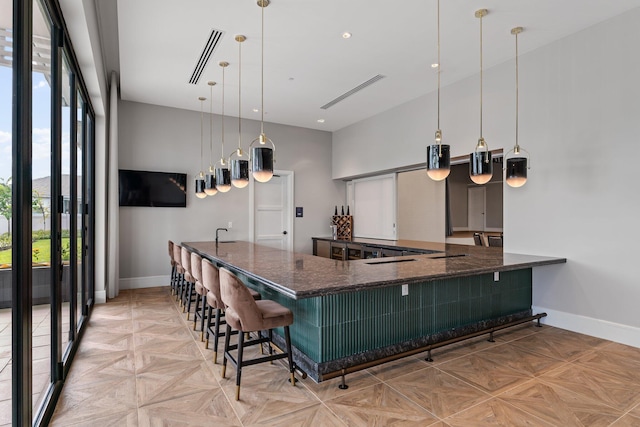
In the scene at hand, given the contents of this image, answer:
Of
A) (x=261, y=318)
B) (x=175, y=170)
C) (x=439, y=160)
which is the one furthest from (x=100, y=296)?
(x=439, y=160)

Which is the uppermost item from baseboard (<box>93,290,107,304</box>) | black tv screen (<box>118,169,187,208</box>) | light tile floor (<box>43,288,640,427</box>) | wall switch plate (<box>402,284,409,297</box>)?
black tv screen (<box>118,169,187,208</box>)

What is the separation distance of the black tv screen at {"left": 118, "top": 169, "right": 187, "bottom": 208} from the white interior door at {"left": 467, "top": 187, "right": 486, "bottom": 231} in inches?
267

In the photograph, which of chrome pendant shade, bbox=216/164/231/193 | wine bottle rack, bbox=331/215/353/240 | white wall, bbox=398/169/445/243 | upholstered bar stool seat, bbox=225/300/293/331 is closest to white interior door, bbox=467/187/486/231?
white wall, bbox=398/169/445/243

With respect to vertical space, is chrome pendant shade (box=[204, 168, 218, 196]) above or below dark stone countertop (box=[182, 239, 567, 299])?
above

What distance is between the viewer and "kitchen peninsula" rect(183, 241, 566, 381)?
2602 mm

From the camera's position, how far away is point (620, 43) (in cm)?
347

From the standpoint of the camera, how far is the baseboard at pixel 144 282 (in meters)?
5.95

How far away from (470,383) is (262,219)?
5163 millimetres

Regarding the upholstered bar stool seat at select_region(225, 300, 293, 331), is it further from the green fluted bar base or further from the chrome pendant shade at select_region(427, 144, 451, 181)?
the chrome pendant shade at select_region(427, 144, 451, 181)

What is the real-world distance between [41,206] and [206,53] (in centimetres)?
270

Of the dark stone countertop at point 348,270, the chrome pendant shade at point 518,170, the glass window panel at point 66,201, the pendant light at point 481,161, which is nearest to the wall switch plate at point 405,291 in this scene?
the dark stone countertop at point 348,270

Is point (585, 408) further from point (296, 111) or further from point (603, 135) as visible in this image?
point (296, 111)

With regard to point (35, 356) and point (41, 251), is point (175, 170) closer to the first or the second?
point (41, 251)

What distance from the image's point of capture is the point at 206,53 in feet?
13.7
